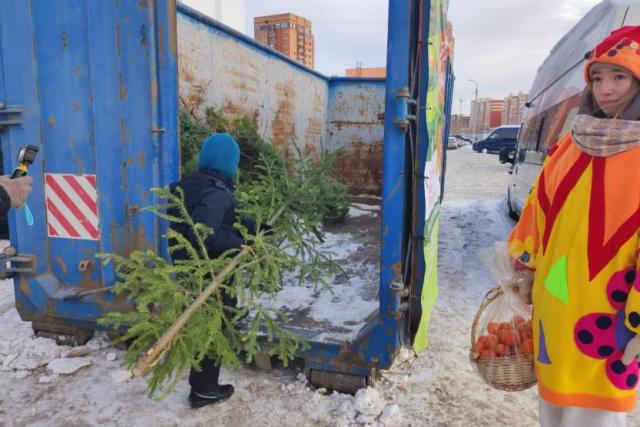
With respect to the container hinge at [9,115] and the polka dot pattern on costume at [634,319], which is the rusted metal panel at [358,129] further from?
the polka dot pattern on costume at [634,319]

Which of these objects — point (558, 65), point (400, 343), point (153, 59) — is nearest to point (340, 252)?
point (400, 343)

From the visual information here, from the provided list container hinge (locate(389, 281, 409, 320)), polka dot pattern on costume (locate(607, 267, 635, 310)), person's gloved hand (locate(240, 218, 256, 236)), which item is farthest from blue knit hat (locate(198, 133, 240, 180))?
polka dot pattern on costume (locate(607, 267, 635, 310))

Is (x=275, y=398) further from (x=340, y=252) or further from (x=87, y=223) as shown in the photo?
(x=340, y=252)

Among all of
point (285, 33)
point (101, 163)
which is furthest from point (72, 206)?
point (285, 33)

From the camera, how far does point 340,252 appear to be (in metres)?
5.50

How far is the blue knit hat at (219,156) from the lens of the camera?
271cm

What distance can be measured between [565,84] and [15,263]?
559 cm

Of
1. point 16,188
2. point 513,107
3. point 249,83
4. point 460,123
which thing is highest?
point 513,107

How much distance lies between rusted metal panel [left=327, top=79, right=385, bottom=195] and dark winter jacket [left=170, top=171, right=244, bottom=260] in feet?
20.2

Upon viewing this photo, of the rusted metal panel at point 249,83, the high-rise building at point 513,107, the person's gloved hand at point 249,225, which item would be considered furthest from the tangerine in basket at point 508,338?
the high-rise building at point 513,107

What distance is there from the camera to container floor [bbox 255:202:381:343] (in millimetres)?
3292

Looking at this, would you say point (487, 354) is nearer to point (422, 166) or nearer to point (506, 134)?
point (422, 166)

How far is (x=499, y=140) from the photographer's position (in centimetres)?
2903

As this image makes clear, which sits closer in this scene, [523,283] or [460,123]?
[523,283]
